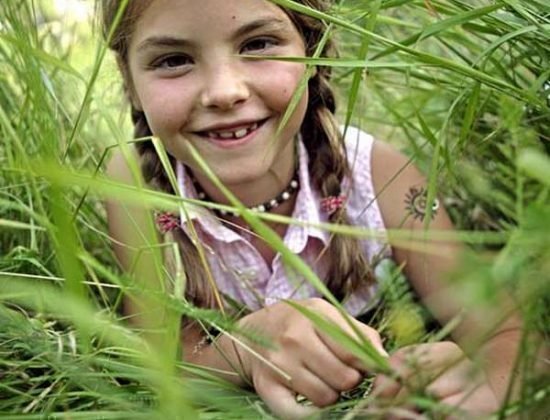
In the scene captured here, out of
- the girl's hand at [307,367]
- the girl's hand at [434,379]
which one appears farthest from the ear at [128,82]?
the girl's hand at [434,379]

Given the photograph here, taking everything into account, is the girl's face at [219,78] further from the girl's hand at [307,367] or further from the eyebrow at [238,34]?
the girl's hand at [307,367]

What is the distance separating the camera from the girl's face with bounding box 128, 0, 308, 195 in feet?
3.90

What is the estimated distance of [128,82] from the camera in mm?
1408

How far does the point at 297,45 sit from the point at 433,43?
0.47 m

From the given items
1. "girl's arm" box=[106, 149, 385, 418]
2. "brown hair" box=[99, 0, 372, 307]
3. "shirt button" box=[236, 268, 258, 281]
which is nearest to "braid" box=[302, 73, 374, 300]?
"brown hair" box=[99, 0, 372, 307]

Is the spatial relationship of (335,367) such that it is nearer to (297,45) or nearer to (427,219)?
(427,219)

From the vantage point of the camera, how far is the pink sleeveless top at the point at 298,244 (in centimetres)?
143

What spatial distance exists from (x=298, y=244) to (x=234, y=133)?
0.77 ft

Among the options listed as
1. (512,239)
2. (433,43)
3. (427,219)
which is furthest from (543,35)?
(433,43)

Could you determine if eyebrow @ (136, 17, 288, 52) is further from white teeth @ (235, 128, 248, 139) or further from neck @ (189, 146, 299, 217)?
neck @ (189, 146, 299, 217)

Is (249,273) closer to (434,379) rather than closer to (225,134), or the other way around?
(225,134)

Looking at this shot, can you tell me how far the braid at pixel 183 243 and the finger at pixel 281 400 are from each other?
1.20 ft

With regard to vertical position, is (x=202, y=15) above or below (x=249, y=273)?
above

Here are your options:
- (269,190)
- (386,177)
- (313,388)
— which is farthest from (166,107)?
(313,388)
